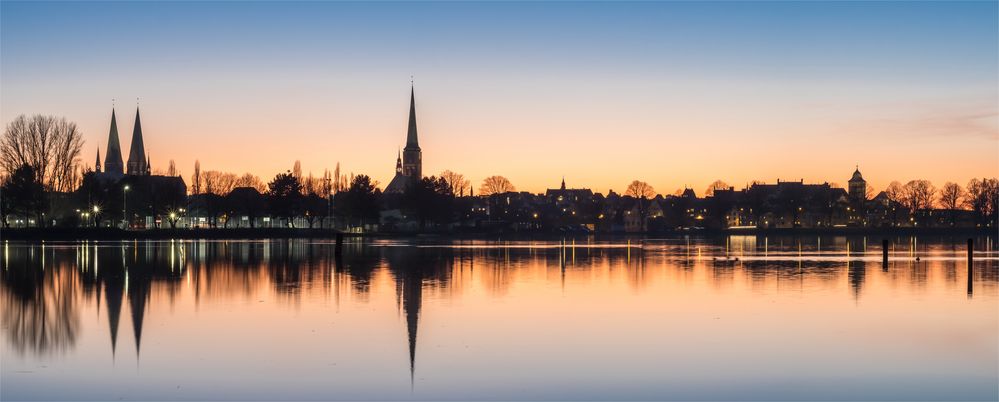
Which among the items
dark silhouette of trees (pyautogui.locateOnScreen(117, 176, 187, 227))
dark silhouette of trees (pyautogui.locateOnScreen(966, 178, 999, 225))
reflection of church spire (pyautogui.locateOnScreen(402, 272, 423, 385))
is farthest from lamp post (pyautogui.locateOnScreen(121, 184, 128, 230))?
dark silhouette of trees (pyautogui.locateOnScreen(966, 178, 999, 225))

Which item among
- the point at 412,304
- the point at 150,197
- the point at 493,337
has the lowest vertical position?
the point at 493,337

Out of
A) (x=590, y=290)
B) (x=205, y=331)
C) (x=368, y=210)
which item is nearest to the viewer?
(x=205, y=331)

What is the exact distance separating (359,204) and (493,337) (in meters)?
124

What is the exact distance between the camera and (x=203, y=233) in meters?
118

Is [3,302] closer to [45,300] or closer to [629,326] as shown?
[45,300]

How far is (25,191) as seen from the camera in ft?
331

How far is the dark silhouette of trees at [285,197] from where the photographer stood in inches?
5325

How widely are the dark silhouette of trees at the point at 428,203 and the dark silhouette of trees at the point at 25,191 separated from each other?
58.8 metres

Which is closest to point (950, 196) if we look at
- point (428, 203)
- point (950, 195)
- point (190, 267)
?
point (950, 195)

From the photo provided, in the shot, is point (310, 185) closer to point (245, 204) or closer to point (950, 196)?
point (245, 204)

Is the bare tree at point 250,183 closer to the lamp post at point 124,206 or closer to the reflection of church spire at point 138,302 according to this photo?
the lamp post at point 124,206

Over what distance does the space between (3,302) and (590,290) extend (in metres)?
18.8

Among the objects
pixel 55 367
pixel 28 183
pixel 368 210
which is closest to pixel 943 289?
pixel 55 367

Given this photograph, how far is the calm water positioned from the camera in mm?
16797
